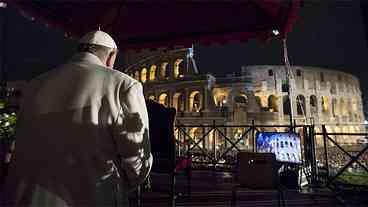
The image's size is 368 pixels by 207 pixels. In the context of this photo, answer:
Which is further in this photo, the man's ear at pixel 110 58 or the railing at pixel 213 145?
the railing at pixel 213 145

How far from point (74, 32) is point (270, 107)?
30469 mm

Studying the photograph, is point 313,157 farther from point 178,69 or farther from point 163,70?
point 163,70

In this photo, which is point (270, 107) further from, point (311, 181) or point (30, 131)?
point (30, 131)

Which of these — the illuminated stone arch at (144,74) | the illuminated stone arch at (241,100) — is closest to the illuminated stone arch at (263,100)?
the illuminated stone arch at (241,100)

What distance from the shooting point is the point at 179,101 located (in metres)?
28.6

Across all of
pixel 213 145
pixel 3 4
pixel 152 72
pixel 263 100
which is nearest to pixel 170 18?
pixel 3 4

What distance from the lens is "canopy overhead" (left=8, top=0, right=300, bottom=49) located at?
3.14 meters

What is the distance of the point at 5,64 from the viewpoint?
4008mm

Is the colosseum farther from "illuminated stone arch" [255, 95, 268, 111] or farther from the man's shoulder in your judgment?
the man's shoulder

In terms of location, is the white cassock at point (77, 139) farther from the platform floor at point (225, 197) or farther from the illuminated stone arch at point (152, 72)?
the illuminated stone arch at point (152, 72)

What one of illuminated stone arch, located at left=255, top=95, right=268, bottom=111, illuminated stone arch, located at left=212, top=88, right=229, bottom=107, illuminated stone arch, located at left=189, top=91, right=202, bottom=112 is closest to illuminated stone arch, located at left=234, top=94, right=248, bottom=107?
illuminated stone arch, located at left=212, top=88, right=229, bottom=107

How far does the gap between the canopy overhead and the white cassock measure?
223 centimetres

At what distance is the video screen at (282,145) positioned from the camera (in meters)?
4.27

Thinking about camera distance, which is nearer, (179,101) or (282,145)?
(282,145)
